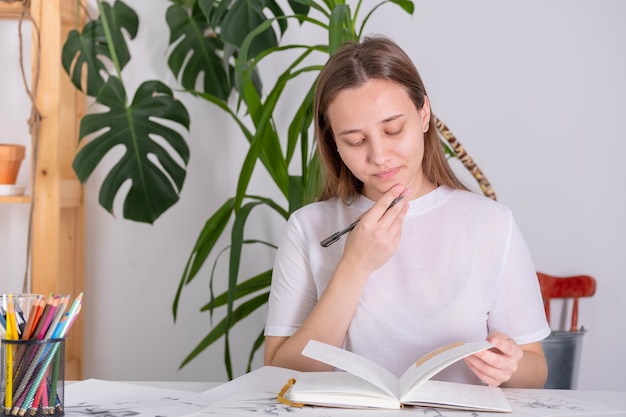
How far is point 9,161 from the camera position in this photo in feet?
7.38

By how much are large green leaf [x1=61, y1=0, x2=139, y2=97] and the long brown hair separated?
950 millimetres

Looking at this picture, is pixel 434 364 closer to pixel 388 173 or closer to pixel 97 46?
pixel 388 173

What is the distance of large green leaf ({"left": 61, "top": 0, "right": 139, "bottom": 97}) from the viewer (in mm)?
2301

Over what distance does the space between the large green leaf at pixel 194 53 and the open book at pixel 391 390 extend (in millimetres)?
1405

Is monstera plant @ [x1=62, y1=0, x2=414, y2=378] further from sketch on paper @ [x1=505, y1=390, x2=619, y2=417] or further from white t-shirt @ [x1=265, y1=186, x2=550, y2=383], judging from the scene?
sketch on paper @ [x1=505, y1=390, x2=619, y2=417]

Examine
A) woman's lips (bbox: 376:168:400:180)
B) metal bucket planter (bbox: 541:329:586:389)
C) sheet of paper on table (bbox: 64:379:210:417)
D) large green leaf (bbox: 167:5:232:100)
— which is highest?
large green leaf (bbox: 167:5:232:100)

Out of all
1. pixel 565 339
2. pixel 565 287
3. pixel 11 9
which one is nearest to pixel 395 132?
pixel 565 339

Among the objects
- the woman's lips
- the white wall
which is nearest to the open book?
the woman's lips

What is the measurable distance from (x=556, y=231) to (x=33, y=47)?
4.90 feet

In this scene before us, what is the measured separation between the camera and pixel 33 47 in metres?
2.27

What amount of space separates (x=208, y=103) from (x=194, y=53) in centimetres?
15

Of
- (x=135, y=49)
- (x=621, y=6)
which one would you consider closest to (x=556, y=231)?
(x=621, y=6)

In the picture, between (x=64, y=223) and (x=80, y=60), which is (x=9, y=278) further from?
(x=80, y=60)

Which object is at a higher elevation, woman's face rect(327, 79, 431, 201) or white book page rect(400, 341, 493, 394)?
woman's face rect(327, 79, 431, 201)
